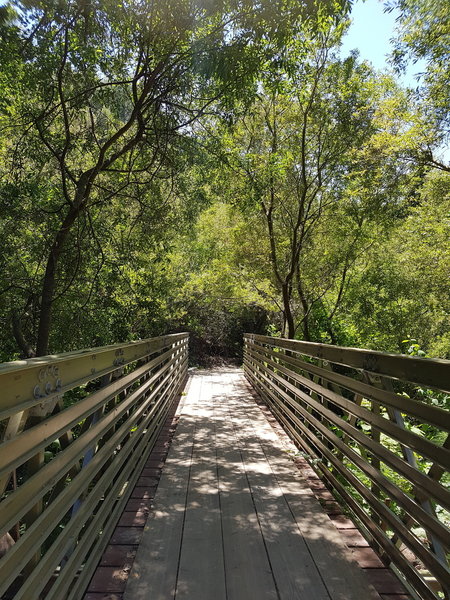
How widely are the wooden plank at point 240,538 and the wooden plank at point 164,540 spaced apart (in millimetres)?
302

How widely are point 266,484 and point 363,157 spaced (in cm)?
779

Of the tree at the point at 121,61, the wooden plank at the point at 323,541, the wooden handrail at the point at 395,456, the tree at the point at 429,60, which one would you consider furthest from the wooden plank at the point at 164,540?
the tree at the point at 429,60

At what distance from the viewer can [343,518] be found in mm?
2947

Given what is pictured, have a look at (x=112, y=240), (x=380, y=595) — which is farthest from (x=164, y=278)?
(x=380, y=595)

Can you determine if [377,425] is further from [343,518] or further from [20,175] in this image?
[20,175]

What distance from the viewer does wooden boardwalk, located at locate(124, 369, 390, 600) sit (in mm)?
2150

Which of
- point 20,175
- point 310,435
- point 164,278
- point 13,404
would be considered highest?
point 20,175

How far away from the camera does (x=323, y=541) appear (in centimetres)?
262

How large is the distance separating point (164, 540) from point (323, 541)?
0.99 m

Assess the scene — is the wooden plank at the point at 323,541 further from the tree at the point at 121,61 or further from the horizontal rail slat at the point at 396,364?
the tree at the point at 121,61

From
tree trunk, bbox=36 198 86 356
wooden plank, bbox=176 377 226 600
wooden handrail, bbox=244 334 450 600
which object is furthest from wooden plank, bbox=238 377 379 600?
tree trunk, bbox=36 198 86 356

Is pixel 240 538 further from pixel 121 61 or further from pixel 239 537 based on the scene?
pixel 121 61

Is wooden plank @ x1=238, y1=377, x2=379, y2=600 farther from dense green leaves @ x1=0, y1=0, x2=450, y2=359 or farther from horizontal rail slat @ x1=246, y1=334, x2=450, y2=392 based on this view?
dense green leaves @ x1=0, y1=0, x2=450, y2=359

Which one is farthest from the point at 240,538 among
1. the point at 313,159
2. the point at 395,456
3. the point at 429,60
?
the point at 313,159
